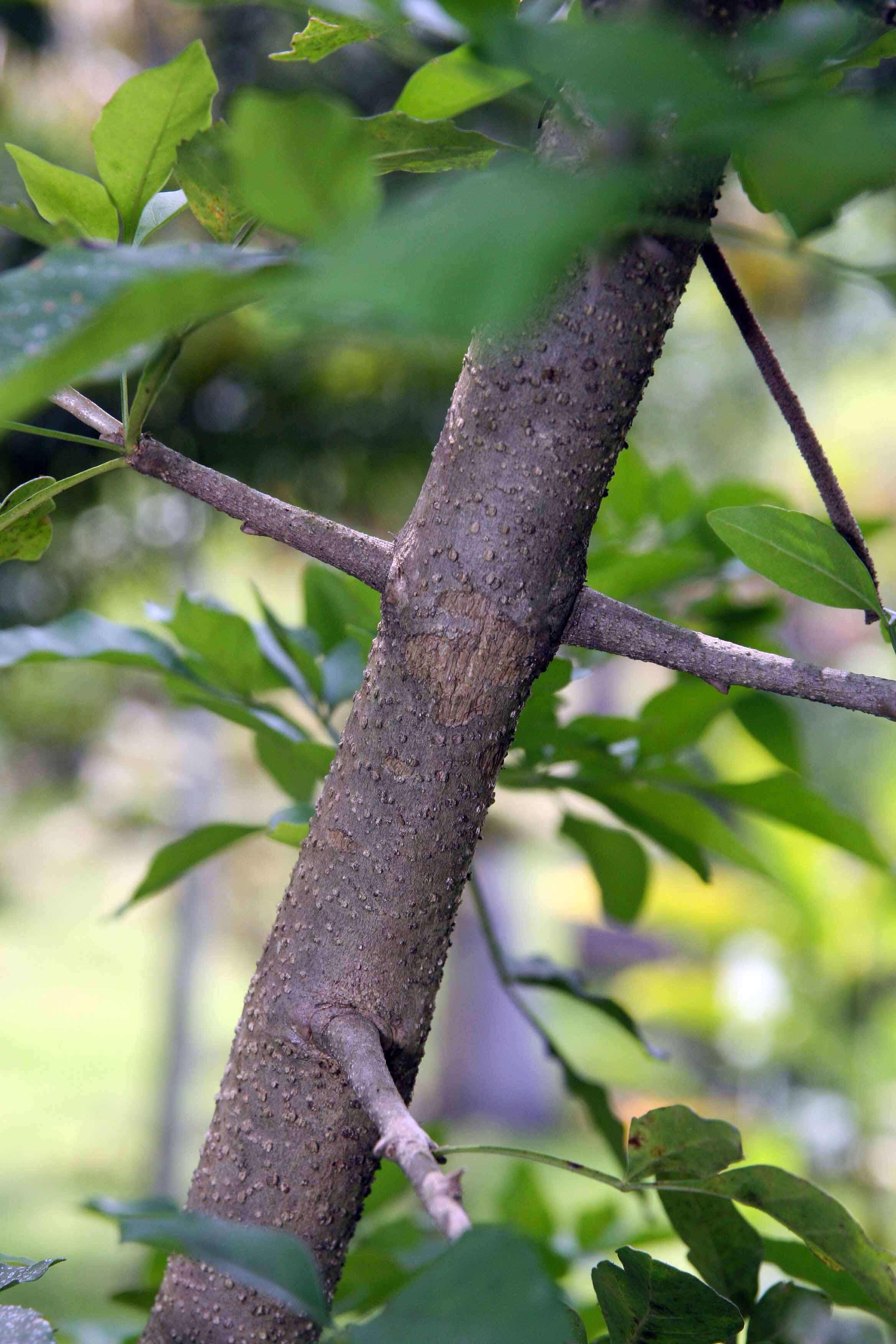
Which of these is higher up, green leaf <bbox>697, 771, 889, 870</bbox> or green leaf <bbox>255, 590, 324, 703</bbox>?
green leaf <bbox>255, 590, 324, 703</bbox>

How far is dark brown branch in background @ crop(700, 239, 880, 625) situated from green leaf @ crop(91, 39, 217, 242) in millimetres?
86

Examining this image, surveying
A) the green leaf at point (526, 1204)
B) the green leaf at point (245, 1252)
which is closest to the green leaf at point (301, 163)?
the green leaf at point (245, 1252)

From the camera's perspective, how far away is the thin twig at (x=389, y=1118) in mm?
112

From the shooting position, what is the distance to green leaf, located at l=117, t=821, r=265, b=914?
0.94 feet

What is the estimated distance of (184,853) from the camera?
29 cm

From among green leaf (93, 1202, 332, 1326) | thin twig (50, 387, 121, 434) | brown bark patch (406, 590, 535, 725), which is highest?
thin twig (50, 387, 121, 434)

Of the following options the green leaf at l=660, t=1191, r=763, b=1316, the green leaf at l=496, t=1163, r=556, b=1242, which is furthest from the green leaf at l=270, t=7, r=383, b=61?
the green leaf at l=496, t=1163, r=556, b=1242

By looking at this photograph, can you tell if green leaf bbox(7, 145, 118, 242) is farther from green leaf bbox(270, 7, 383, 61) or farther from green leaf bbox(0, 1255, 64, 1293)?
green leaf bbox(0, 1255, 64, 1293)

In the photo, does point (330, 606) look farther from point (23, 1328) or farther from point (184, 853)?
point (23, 1328)

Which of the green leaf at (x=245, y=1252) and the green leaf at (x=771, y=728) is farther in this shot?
the green leaf at (x=771, y=728)

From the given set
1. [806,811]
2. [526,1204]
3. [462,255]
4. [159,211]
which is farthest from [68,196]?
[526,1204]

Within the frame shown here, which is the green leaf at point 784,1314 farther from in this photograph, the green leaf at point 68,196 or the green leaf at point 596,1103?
the green leaf at point 68,196

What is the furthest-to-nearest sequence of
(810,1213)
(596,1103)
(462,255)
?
(596,1103), (810,1213), (462,255)

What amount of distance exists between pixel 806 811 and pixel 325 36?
0.22 metres
